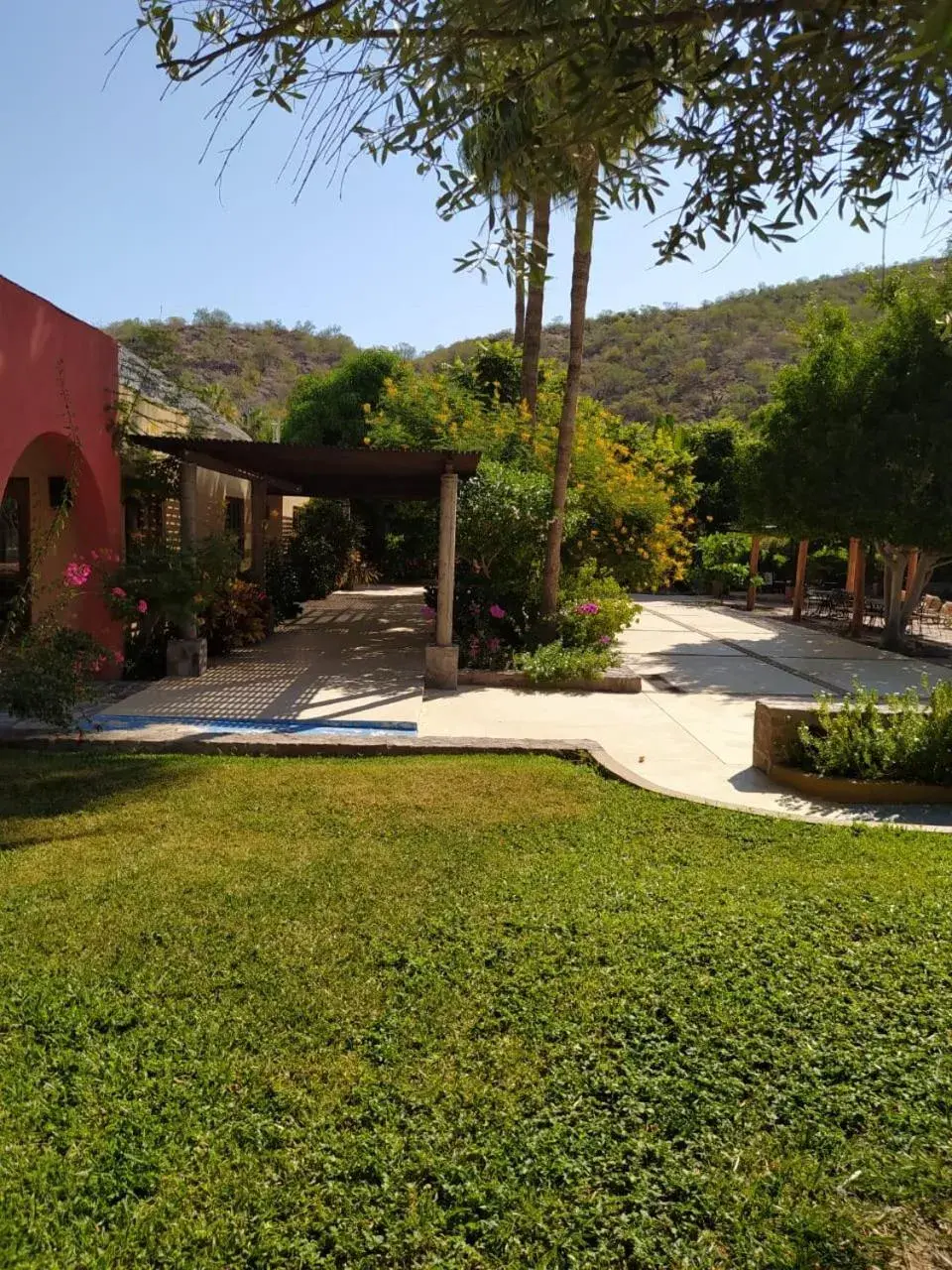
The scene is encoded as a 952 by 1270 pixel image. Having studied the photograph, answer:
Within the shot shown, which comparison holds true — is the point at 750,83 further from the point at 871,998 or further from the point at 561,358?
the point at 561,358

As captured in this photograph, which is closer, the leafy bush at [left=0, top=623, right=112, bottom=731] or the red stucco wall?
the leafy bush at [left=0, top=623, right=112, bottom=731]

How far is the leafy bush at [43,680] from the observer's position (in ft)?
23.5

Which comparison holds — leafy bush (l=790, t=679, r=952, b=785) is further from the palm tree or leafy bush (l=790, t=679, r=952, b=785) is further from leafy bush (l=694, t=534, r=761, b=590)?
leafy bush (l=694, t=534, r=761, b=590)

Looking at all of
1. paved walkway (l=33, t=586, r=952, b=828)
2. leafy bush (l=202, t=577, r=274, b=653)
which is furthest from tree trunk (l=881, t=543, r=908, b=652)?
leafy bush (l=202, t=577, r=274, b=653)

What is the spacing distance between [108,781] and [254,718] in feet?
7.92

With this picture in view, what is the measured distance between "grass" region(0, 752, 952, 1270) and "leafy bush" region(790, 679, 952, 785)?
4.81ft

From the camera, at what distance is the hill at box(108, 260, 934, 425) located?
49219mm

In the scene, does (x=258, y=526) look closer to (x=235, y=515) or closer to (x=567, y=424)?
(x=235, y=515)

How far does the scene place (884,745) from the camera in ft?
22.4

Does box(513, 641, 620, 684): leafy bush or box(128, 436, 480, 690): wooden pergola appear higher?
box(128, 436, 480, 690): wooden pergola

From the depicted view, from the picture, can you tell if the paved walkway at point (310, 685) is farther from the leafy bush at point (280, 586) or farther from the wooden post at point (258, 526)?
the wooden post at point (258, 526)

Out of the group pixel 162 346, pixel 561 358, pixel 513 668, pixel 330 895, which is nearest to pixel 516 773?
pixel 330 895

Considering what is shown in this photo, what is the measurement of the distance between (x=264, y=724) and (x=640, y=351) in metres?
52.6

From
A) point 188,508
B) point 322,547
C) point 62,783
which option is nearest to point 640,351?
point 322,547
